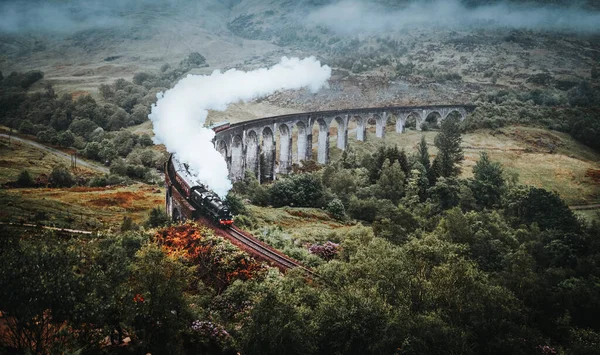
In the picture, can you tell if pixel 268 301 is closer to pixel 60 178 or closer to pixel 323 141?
pixel 60 178

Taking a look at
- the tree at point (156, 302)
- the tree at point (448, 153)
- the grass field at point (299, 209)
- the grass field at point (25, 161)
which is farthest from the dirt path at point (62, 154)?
the tree at point (156, 302)

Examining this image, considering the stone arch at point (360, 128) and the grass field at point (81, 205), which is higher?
the grass field at point (81, 205)

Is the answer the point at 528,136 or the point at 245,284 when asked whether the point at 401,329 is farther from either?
the point at 528,136

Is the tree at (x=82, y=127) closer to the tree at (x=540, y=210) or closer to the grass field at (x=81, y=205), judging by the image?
the grass field at (x=81, y=205)

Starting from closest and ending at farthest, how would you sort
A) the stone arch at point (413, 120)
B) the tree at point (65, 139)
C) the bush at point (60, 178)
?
the bush at point (60, 178) → the tree at point (65, 139) → the stone arch at point (413, 120)

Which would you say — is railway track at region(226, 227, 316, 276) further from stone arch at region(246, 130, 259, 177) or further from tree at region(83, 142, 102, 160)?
tree at region(83, 142, 102, 160)

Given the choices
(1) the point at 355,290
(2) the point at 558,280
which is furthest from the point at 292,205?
(1) the point at 355,290

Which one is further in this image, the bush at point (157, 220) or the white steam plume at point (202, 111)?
the white steam plume at point (202, 111)
